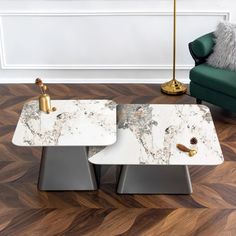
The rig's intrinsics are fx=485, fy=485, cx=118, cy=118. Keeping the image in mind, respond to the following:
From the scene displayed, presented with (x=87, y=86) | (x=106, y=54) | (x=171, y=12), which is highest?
(x=171, y=12)

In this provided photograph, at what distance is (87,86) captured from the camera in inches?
189

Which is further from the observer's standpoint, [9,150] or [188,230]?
[9,150]

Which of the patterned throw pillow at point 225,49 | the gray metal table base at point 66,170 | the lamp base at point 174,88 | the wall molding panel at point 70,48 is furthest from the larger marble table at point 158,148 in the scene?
the wall molding panel at point 70,48

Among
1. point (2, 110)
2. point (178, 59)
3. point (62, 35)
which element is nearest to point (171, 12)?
point (178, 59)

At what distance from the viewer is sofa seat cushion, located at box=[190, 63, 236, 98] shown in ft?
12.8

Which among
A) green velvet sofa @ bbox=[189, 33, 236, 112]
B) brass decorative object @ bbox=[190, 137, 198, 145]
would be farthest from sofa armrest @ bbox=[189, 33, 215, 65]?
brass decorative object @ bbox=[190, 137, 198, 145]

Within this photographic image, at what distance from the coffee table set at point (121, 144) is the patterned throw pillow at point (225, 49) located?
2.93 feet

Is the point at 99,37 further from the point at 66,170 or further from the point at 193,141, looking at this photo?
the point at 193,141

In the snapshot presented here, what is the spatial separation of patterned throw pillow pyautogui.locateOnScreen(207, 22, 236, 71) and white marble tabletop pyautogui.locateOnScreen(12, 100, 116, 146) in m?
1.20

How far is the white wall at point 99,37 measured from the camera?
14.9 feet

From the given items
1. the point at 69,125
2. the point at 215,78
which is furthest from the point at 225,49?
the point at 69,125

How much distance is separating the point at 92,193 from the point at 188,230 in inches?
27.4

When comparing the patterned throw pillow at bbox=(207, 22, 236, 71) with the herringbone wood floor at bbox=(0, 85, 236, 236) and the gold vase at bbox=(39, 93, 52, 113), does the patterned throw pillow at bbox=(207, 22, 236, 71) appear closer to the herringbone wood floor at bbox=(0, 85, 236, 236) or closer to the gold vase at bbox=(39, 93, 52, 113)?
the herringbone wood floor at bbox=(0, 85, 236, 236)

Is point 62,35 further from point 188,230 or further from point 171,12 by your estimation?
point 188,230
